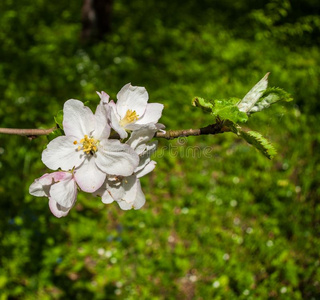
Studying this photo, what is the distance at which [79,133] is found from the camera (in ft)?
2.86

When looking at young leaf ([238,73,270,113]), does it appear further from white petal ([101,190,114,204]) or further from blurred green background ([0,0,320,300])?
blurred green background ([0,0,320,300])

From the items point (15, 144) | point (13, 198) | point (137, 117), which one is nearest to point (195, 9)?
point (15, 144)

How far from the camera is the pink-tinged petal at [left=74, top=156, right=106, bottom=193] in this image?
31.9 inches

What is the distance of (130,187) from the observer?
0.86m

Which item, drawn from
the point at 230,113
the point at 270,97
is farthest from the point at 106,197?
the point at 270,97

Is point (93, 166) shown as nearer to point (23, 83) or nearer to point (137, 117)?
point (137, 117)

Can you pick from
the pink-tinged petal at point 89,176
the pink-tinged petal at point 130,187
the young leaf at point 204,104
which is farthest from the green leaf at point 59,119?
the young leaf at point 204,104

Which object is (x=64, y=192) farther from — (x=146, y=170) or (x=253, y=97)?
(x=253, y=97)

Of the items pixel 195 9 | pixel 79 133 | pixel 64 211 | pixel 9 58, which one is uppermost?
pixel 79 133

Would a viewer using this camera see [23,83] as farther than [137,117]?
Yes

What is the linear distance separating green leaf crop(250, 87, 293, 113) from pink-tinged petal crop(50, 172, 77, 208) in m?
0.48

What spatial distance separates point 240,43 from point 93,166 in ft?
13.9

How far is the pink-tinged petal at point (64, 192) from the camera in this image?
805 millimetres

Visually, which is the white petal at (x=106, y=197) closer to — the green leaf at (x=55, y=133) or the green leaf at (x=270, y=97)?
the green leaf at (x=55, y=133)
